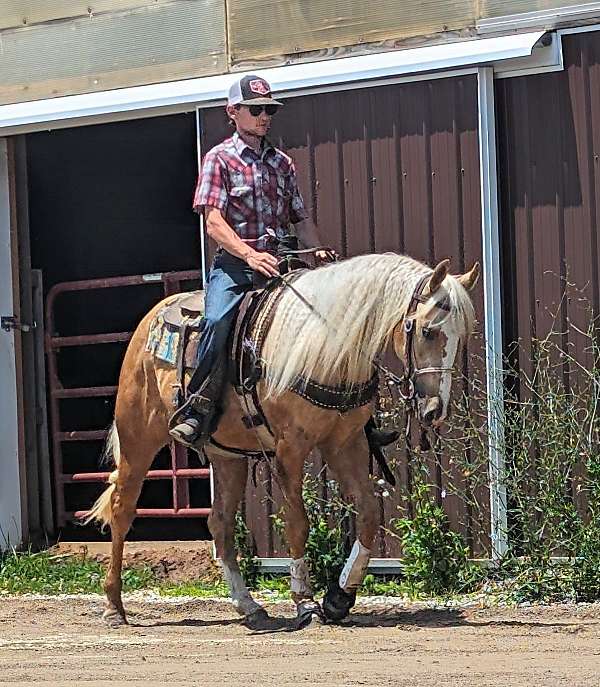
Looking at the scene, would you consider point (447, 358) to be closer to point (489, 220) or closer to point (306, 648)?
point (306, 648)

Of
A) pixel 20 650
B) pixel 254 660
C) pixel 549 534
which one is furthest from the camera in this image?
pixel 549 534

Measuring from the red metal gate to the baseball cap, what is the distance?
333 centimetres

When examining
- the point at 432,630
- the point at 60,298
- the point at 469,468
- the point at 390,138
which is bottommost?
the point at 432,630

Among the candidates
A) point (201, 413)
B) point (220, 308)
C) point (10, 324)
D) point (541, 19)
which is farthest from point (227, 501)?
point (541, 19)

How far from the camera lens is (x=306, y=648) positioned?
6.95 metres

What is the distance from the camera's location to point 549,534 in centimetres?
851

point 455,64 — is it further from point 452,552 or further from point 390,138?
point 452,552

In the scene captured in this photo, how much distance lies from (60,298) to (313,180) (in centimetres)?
368

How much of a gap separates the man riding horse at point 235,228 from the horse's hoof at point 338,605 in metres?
0.81

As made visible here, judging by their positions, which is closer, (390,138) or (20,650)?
(20,650)

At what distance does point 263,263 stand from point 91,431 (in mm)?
4261

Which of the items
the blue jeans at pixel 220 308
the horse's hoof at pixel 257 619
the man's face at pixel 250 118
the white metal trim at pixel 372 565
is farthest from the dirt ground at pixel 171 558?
the man's face at pixel 250 118

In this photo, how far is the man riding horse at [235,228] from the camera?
783 centimetres

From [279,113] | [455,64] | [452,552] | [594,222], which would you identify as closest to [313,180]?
[279,113]
